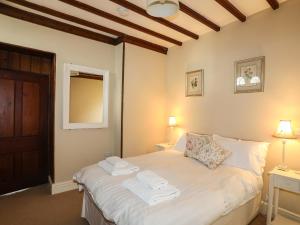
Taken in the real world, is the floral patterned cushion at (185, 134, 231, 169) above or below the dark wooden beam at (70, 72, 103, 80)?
below

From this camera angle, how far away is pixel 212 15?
9.11ft

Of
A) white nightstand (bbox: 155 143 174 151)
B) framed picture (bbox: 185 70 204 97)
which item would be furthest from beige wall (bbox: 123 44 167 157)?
framed picture (bbox: 185 70 204 97)

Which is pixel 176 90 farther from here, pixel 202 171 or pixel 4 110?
pixel 4 110

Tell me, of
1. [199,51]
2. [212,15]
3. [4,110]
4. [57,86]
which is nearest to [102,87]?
[57,86]

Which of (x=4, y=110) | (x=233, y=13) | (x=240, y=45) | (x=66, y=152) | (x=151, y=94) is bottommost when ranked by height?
(x=66, y=152)

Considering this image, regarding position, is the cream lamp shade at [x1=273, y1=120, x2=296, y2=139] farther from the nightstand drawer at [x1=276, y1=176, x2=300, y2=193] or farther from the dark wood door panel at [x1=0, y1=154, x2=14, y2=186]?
the dark wood door panel at [x1=0, y1=154, x2=14, y2=186]

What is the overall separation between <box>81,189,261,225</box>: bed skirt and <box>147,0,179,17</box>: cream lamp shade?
1867 millimetres

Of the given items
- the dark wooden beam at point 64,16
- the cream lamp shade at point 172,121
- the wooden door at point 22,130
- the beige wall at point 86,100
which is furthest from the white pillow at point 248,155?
the wooden door at point 22,130

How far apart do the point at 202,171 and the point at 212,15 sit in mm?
2168

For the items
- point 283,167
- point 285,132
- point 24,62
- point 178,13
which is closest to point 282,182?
point 283,167

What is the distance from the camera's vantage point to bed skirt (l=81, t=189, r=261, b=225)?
6.05 ft

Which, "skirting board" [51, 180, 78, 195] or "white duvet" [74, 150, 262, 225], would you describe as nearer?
"white duvet" [74, 150, 262, 225]

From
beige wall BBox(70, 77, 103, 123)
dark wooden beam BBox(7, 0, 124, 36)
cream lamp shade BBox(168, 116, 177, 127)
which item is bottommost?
cream lamp shade BBox(168, 116, 177, 127)

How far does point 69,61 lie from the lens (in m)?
3.12
